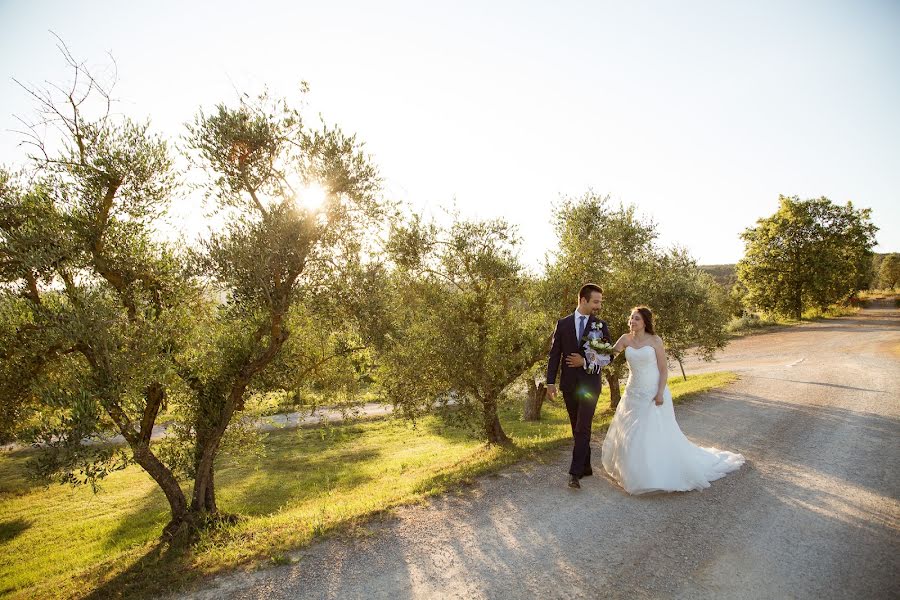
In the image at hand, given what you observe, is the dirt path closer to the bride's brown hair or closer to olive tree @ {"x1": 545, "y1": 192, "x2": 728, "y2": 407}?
the bride's brown hair

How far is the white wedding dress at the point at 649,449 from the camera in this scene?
7805mm

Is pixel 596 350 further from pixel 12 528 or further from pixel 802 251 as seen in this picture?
pixel 802 251

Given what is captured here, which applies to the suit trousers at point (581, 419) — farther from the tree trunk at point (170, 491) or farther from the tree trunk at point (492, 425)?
the tree trunk at point (170, 491)

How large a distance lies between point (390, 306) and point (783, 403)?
14478 mm

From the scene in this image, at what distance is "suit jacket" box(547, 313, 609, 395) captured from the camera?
27.2 feet

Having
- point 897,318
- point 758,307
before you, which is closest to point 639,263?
point 758,307

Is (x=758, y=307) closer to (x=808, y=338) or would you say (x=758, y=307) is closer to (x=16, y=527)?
(x=808, y=338)

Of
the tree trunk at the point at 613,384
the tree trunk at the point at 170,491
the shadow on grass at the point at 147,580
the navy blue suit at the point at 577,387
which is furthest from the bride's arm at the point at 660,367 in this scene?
the tree trunk at the point at 170,491

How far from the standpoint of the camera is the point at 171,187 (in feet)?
34.8

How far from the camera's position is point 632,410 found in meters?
8.53

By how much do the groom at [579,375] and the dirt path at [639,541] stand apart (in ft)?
2.20

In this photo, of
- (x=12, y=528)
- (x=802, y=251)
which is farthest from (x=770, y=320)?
(x=12, y=528)

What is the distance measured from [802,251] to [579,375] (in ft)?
205

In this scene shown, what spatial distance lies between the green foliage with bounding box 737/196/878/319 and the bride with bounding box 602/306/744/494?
188 feet
